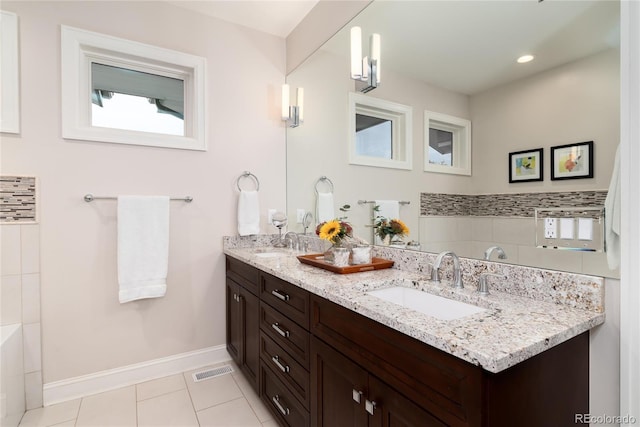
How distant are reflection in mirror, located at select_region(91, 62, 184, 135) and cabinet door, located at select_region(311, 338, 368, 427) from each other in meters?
1.90

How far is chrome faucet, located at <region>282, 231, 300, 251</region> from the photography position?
8.07 feet

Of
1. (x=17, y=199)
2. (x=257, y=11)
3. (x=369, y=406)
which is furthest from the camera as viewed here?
(x=257, y=11)

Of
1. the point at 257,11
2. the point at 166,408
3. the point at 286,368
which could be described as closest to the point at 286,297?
the point at 286,368

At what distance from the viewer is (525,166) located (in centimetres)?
115

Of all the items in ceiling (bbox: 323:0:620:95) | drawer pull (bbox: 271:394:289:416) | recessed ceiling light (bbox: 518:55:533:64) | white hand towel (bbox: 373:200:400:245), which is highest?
ceiling (bbox: 323:0:620:95)

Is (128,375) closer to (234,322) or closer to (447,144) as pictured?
(234,322)

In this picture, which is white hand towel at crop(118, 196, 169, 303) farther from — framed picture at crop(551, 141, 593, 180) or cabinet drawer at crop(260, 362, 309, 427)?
framed picture at crop(551, 141, 593, 180)

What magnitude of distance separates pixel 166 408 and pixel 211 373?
1.35 feet

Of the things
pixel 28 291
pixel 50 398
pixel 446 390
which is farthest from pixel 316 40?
pixel 50 398

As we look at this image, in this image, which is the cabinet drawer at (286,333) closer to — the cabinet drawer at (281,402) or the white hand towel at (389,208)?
the cabinet drawer at (281,402)

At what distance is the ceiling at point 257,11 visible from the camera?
86.6 inches

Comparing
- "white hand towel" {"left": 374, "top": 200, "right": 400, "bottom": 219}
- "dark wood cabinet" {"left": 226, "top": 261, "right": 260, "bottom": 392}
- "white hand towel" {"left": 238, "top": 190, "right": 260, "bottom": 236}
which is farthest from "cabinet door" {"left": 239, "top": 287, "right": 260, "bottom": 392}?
"white hand towel" {"left": 374, "top": 200, "right": 400, "bottom": 219}

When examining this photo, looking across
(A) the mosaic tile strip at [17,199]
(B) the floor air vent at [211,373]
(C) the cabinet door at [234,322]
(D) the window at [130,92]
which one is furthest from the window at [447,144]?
(A) the mosaic tile strip at [17,199]

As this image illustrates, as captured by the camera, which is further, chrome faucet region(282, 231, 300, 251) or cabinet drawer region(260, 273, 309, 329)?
chrome faucet region(282, 231, 300, 251)
